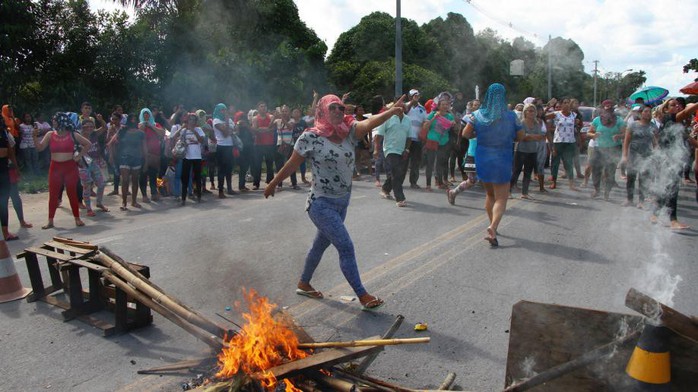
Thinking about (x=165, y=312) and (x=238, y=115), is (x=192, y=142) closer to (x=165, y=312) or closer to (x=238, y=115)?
(x=238, y=115)

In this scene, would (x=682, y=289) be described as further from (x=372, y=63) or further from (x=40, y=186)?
(x=372, y=63)

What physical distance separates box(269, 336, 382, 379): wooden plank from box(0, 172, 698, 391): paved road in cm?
50

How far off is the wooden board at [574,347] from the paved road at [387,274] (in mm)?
684

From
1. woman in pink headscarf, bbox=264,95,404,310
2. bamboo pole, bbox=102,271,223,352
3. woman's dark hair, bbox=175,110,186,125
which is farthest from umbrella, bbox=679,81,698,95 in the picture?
woman's dark hair, bbox=175,110,186,125

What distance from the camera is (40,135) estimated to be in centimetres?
1608

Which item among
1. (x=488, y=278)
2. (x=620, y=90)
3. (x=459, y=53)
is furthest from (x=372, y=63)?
(x=488, y=278)

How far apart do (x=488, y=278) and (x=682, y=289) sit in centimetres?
179

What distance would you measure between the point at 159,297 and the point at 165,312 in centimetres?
13

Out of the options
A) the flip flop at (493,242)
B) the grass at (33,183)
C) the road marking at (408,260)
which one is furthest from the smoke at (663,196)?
the grass at (33,183)

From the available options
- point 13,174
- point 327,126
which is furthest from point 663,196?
point 13,174

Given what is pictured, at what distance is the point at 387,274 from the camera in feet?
19.8

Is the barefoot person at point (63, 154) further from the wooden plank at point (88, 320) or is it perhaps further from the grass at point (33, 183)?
the grass at point (33, 183)

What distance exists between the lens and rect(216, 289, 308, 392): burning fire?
10.7ft

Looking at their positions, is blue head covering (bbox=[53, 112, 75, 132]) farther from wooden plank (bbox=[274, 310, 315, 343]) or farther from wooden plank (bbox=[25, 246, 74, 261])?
wooden plank (bbox=[274, 310, 315, 343])
